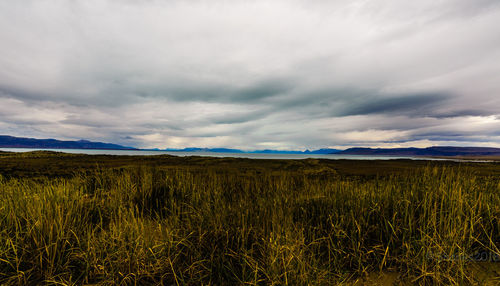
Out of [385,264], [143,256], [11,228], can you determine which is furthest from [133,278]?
[385,264]

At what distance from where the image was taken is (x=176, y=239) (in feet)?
11.6

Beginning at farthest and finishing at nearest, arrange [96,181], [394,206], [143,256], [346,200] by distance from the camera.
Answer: [96,181] → [346,200] → [394,206] → [143,256]

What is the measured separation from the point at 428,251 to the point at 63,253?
5441mm

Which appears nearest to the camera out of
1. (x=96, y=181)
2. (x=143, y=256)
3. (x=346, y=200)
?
(x=143, y=256)

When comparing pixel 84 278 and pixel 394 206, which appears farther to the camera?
pixel 394 206

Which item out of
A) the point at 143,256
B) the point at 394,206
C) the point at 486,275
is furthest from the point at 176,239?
the point at 486,275

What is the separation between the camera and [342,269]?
312 cm

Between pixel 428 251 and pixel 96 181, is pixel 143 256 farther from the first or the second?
pixel 96 181

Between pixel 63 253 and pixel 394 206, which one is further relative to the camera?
pixel 394 206

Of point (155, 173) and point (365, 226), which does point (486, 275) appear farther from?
point (155, 173)

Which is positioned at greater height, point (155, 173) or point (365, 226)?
point (155, 173)

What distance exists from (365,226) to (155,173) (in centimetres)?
729

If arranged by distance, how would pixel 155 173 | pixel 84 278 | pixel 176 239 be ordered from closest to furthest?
1. pixel 84 278
2. pixel 176 239
3. pixel 155 173

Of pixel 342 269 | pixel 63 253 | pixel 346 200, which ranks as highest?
pixel 346 200
